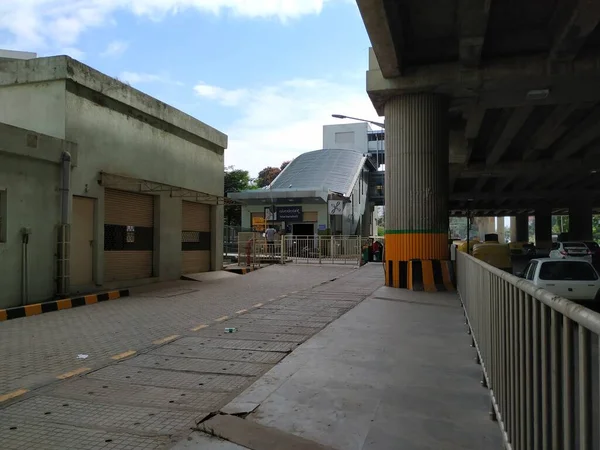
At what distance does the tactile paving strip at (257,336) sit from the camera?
7.69 m

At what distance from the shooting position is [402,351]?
22.4 feet

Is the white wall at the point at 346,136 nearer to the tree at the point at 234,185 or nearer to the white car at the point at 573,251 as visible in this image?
the tree at the point at 234,185

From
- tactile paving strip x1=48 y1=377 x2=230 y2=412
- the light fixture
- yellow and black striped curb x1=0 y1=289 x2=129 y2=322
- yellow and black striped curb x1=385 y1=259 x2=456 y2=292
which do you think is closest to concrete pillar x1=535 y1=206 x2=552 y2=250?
the light fixture

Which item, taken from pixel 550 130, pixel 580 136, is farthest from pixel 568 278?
pixel 580 136

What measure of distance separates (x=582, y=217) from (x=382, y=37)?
132 ft

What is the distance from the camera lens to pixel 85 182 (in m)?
12.7

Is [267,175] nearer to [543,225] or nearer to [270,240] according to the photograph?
[543,225]

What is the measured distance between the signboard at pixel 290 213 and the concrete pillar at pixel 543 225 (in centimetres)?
3124

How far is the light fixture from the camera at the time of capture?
15.2 m

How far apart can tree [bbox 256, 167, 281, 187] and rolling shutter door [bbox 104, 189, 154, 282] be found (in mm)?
53846

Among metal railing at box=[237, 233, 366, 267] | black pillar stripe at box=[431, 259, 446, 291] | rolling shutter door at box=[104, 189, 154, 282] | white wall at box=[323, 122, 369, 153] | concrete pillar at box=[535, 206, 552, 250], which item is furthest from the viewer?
white wall at box=[323, 122, 369, 153]

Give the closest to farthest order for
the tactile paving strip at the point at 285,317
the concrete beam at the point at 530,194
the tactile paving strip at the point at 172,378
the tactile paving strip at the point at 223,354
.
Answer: the tactile paving strip at the point at 172,378 → the tactile paving strip at the point at 223,354 → the tactile paving strip at the point at 285,317 → the concrete beam at the point at 530,194

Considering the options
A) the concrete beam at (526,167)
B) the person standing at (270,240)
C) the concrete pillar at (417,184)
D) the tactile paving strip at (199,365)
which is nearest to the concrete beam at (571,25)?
the concrete pillar at (417,184)

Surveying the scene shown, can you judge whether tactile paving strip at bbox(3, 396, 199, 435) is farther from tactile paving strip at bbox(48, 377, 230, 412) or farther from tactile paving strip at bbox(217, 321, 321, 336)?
tactile paving strip at bbox(217, 321, 321, 336)
